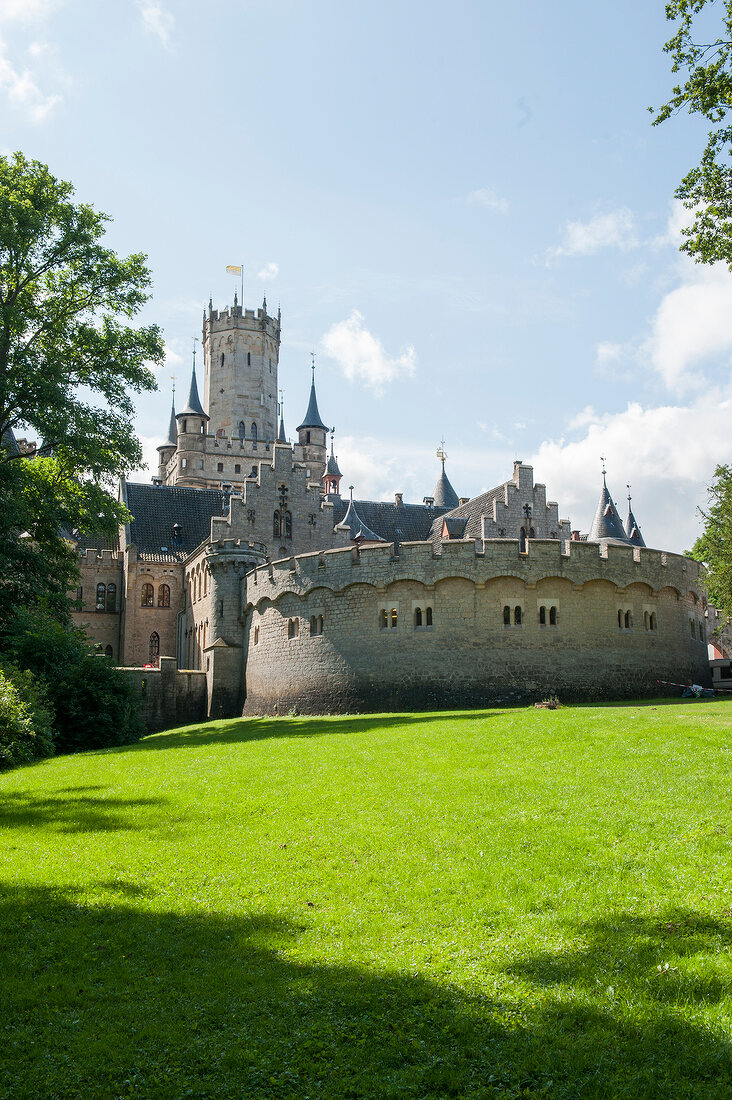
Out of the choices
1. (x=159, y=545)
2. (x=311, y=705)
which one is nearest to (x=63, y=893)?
(x=311, y=705)

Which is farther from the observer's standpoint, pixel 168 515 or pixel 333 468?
pixel 333 468

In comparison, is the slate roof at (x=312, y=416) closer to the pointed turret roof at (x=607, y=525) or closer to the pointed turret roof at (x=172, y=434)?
the pointed turret roof at (x=172, y=434)

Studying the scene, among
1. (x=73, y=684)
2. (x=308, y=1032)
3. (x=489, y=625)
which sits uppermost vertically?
(x=489, y=625)

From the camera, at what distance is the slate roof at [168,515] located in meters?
55.4

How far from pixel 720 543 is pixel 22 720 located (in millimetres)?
24001


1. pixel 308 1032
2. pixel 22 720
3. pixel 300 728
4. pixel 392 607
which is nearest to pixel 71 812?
pixel 308 1032

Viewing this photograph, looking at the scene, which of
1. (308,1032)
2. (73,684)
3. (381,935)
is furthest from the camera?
(73,684)

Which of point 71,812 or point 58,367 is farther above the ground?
point 58,367

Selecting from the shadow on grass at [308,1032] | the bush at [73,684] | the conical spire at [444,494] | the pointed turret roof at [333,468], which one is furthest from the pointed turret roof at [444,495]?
the shadow on grass at [308,1032]

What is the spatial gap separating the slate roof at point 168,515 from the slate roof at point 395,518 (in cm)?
824

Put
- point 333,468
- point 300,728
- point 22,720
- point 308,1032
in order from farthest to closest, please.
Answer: point 333,468 < point 300,728 < point 22,720 < point 308,1032

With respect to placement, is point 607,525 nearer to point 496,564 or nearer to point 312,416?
point 496,564

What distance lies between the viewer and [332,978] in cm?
791

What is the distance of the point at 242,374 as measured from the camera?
3593 inches
